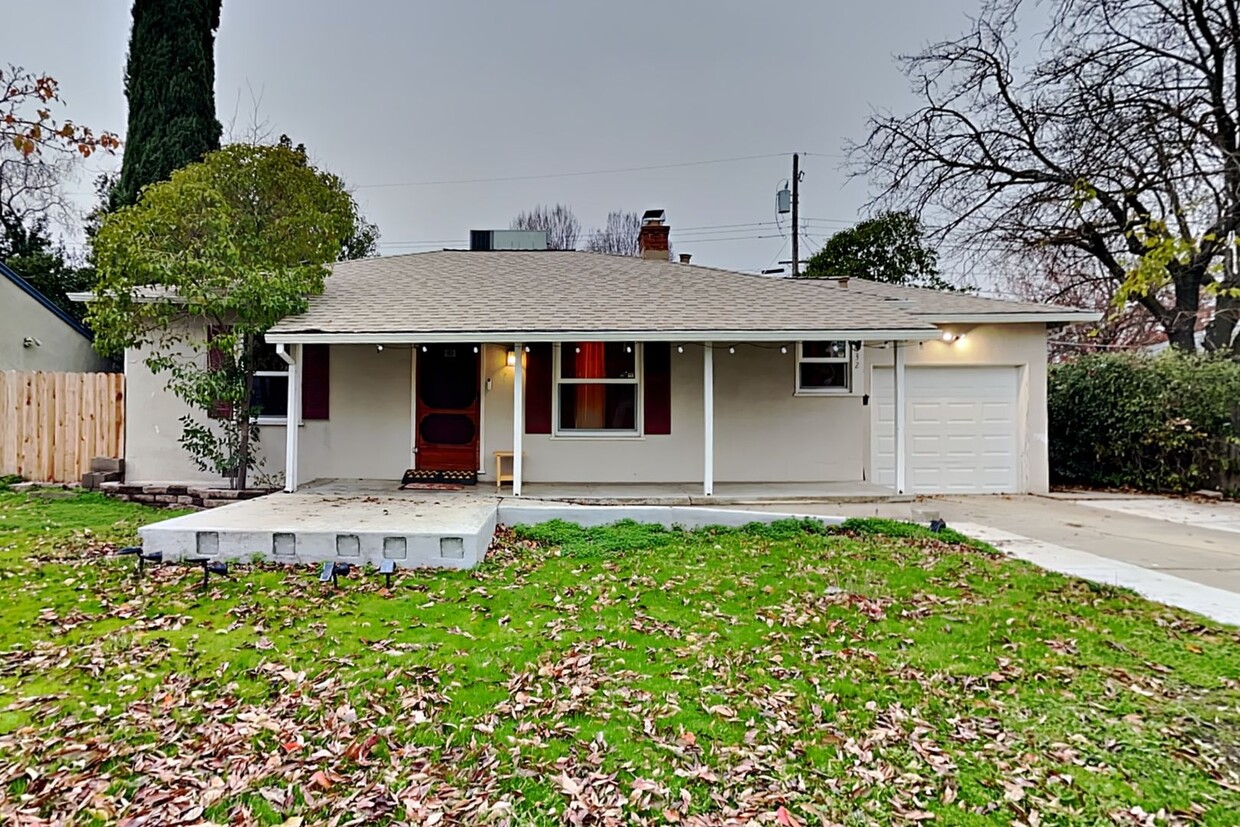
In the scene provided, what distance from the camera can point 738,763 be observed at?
284 cm

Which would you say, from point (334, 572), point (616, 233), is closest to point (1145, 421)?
point (334, 572)

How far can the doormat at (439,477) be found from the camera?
9.00 metres

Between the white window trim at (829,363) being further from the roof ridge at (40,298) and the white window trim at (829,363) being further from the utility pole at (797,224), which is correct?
the roof ridge at (40,298)

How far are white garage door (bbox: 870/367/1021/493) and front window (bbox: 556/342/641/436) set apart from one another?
15.2ft

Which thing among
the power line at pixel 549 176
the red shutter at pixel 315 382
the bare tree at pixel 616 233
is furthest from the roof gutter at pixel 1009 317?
the bare tree at pixel 616 233

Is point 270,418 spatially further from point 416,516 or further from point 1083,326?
point 1083,326

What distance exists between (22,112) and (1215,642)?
982cm

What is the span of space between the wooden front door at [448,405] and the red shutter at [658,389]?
8.44 feet

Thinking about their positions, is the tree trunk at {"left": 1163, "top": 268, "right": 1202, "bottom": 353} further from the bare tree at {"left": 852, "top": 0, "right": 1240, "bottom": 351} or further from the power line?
the power line

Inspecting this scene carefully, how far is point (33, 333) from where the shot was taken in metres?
13.2

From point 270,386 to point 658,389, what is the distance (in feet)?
19.3

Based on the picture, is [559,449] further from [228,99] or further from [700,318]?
[228,99]

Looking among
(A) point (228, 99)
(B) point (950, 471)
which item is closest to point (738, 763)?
(B) point (950, 471)

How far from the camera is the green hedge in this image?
993 cm
